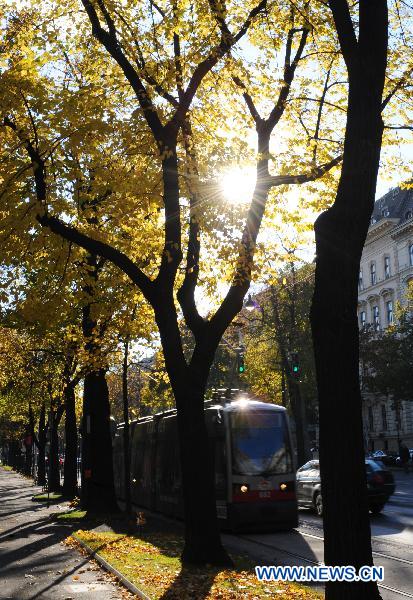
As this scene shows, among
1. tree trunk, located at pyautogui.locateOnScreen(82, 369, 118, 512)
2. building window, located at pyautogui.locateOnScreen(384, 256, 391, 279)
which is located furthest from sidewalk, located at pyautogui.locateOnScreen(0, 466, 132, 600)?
building window, located at pyautogui.locateOnScreen(384, 256, 391, 279)

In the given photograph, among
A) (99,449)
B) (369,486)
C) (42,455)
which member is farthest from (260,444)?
(42,455)

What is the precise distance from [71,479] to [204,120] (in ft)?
76.9

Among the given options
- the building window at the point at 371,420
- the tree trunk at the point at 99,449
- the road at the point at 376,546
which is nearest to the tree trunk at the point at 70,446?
the tree trunk at the point at 99,449

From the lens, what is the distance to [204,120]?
46.0 feet

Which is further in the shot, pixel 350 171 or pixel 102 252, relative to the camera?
pixel 102 252

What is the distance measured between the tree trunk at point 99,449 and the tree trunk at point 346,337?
52.8ft

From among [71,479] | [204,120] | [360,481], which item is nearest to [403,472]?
[71,479]

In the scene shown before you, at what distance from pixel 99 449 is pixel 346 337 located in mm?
17130

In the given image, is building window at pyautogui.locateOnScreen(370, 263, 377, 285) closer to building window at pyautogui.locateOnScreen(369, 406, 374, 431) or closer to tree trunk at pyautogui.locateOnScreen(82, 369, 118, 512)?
building window at pyautogui.locateOnScreen(369, 406, 374, 431)

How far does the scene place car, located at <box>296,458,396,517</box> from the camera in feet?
70.3

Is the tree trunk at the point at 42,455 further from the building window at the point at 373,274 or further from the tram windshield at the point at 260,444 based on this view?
the building window at the point at 373,274

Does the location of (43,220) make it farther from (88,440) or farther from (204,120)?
(88,440)

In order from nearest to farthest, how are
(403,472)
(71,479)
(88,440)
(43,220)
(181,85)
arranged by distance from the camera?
(43,220) → (181,85) → (88,440) → (71,479) → (403,472)

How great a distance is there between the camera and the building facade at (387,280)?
218 feet
